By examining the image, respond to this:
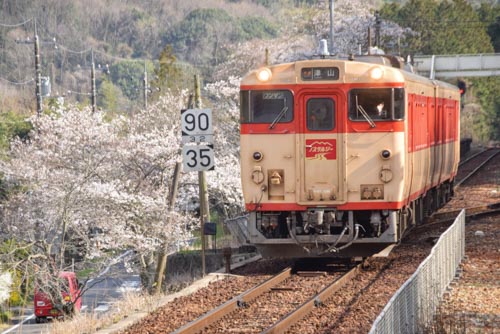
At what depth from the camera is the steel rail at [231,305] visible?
32.0 ft

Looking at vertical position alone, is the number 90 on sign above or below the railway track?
above

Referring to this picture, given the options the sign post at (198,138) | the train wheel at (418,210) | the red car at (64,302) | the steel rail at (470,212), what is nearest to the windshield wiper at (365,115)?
the sign post at (198,138)

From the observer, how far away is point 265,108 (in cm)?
1361

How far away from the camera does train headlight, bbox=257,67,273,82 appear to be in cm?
1355

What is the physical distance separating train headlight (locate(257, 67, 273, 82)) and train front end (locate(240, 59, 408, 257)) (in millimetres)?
14

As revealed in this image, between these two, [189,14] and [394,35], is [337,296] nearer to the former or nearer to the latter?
[394,35]

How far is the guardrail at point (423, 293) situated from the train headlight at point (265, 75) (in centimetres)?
320

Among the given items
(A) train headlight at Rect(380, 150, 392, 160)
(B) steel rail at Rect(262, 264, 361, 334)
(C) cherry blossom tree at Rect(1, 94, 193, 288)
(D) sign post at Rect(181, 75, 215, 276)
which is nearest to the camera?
(B) steel rail at Rect(262, 264, 361, 334)

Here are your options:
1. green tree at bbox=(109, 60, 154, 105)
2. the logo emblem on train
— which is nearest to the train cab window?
the logo emblem on train

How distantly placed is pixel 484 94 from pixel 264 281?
213 feet

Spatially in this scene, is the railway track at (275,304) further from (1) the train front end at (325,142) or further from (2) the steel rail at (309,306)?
(1) the train front end at (325,142)

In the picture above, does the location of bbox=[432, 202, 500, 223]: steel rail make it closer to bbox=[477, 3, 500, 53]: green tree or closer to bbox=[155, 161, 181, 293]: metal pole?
bbox=[155, 161, 181, 293]: metal pole

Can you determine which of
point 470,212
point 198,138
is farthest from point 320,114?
point 470,212

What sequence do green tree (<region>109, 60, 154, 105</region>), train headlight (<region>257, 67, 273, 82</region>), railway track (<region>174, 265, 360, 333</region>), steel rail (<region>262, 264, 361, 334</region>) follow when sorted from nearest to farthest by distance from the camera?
steel rail (<region>262, 264, 361, 334</region>) < railway track (<region>174, 265, 360, 333</region>) < train headlight (<region>257, 67, 273, 82</region>) < green tree (<region>109, 60, 154, 105</region>)
